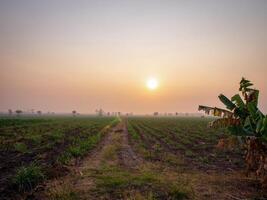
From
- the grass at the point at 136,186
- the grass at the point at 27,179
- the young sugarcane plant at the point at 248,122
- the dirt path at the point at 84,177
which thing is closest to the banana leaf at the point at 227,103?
the young sugarcane plant at the point at 248,122

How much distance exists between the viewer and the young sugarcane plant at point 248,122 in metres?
8.32

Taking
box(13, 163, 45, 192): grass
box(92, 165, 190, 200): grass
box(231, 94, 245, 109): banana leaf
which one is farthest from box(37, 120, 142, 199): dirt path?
box(231, 94, 245, 109): banana leaf

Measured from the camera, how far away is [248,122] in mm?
8516

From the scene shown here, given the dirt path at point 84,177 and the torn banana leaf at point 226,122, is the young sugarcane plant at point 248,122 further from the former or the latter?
the dirt path at point 84,177

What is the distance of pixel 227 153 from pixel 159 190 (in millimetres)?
10575

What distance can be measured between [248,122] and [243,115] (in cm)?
99

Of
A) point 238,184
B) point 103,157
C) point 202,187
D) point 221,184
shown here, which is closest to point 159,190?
point 202,187

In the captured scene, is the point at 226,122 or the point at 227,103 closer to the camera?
the point at 226,122

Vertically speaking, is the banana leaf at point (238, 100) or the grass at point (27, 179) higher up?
the banana leaf at point (238, 100)

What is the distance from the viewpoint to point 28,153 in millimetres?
14750

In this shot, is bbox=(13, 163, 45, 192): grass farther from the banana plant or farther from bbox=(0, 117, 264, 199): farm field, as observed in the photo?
the banana plant

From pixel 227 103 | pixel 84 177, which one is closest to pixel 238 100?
pixel 227 103

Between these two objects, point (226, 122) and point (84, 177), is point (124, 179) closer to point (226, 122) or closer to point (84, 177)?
point (84, 177)

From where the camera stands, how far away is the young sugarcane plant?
8.32m
